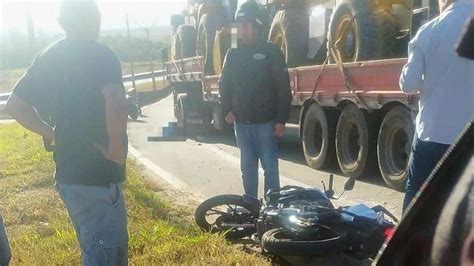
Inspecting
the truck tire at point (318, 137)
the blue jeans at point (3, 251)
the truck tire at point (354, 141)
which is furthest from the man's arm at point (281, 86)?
the truck tire at point (318, 137)

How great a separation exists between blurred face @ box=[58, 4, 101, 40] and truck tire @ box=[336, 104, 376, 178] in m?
5.79

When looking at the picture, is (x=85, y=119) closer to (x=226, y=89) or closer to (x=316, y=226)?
(x=316, y=226)

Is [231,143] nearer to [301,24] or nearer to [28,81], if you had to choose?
[301,24]

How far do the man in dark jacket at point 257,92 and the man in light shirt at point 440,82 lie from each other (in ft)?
7.43

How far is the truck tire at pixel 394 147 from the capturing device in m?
7.74

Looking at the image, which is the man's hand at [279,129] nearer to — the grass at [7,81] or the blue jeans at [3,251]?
the blue jeans at [3,251]

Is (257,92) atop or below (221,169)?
atop

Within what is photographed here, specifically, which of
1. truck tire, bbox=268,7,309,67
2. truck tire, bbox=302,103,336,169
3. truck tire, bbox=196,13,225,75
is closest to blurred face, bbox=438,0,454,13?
truck tire, bbox=302,103,336,169

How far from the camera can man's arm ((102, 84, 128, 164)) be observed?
10.5 feet

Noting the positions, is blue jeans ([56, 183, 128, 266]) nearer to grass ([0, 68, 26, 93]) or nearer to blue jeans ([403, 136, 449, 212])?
blue jeans ([403, 136, 449, 212])

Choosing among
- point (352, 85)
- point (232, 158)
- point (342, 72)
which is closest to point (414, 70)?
point (352, 85)

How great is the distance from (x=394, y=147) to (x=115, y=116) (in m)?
5.39

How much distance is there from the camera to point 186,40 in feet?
55.4

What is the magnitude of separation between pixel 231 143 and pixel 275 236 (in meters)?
9.85
